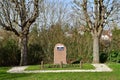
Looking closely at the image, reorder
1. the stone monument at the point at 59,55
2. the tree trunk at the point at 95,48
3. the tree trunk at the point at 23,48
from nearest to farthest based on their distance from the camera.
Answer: the stone monument at the point at 59,55, the tree trunk at the point at 23,48, the tree trunk at the point at 95,48

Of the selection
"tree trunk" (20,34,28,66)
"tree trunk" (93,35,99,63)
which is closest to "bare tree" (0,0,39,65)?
"tree trunk" (20,34,28,66)

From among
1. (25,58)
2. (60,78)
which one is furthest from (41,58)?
(60,78)

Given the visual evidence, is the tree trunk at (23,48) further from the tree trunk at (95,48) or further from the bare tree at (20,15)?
the tree trunk at (95,48)

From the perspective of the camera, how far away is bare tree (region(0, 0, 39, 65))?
79.5ft

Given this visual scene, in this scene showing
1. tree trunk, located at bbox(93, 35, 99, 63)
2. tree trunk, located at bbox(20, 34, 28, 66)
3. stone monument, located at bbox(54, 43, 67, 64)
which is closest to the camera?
stone monument, located at bbox(54, 43, 67, 64)

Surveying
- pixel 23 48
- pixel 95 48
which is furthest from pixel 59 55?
pixel 95 48

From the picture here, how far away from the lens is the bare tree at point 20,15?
24.2m

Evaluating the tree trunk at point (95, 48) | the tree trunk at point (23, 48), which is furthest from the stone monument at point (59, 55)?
the tree trunk at point (95, 48)

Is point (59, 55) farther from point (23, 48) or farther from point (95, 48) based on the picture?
point (95, 48)

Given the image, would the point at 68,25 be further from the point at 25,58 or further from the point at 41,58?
the point at 25,58

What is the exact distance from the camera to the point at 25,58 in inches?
974

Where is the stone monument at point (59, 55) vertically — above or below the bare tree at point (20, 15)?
below

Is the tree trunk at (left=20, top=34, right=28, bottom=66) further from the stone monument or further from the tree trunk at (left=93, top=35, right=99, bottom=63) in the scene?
the tree trunk at (left=93, top=35, right=99, bottom=63)

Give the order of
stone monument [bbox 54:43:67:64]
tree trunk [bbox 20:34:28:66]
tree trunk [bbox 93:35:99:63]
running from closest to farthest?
stone monument [bbox 54:43:67:64]
tree trunk [bbox 20:34:28:66]
tree trunk [bbox 93:35:99:63]
